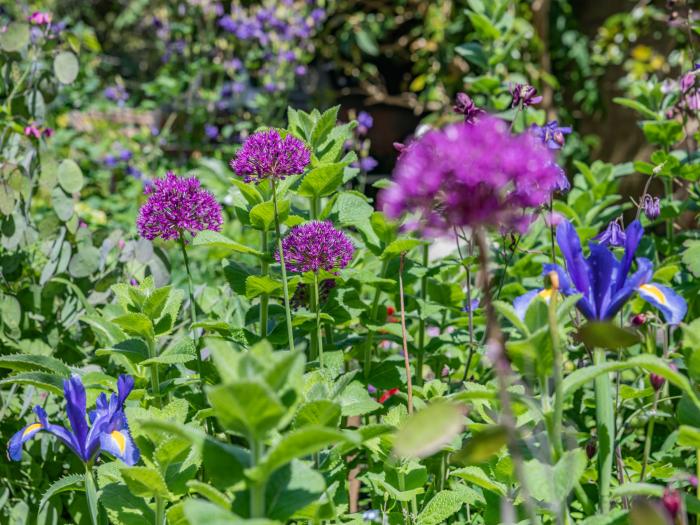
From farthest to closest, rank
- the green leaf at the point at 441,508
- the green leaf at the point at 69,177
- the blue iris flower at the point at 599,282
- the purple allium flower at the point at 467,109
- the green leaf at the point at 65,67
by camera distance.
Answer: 1. the green leaf at the point at 65,67
2. the green leaf at the point at 69,177
3. the purple allium flower at the point at 467,109
4. the green leaf at the point at 441,508
5. the blue iris flower at the point at 599,282

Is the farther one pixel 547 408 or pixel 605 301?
pixel 605 301

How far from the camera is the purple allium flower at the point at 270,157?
1136 millimetres

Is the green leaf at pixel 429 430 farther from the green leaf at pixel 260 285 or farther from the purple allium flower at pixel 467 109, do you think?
the purple allium flower at pixel 467 109

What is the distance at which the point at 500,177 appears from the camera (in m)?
0.73

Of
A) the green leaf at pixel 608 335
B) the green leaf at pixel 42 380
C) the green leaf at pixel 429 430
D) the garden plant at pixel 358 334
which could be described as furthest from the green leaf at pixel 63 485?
the green leaf at pixel 608 335

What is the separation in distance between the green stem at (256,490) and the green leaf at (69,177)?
1213 millimetres

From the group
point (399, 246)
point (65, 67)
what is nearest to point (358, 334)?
point (399, 246)

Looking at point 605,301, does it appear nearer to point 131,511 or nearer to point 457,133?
point 457,133

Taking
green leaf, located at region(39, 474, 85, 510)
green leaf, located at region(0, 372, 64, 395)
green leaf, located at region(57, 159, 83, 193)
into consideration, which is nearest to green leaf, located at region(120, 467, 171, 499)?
green leaf, located at region(39, 474, 85, 510)

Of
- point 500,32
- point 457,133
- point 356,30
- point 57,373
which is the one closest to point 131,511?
point 57,373

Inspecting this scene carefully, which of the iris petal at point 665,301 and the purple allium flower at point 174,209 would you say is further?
the purple allium flower at point 174,209

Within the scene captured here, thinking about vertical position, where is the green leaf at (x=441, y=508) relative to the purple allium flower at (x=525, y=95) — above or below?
below

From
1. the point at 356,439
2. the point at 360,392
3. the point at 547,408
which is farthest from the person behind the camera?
the point at 360,392

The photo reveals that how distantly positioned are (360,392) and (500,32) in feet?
4.26
